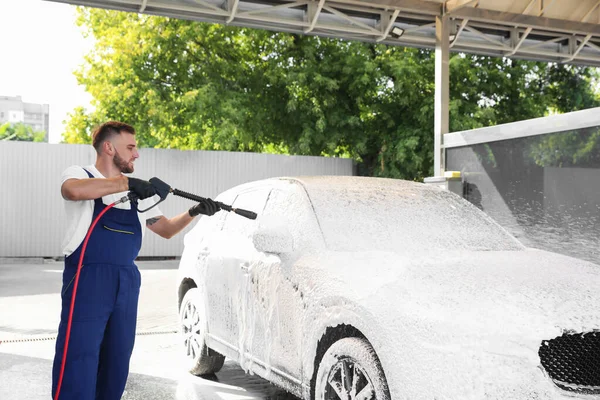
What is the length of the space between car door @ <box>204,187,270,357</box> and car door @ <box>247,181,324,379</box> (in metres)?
0.22

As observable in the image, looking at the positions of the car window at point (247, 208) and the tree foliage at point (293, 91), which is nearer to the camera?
the car window at point (247, 208)

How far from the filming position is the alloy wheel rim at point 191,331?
5833 mm

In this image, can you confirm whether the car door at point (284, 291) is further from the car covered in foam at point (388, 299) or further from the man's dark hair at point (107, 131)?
the man's dark hair at point (107, 131)

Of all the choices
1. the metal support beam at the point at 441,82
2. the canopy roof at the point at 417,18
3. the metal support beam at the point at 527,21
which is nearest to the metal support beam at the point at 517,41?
the canopy roof at the point at 417,18

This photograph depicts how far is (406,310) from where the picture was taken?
3.26 metres

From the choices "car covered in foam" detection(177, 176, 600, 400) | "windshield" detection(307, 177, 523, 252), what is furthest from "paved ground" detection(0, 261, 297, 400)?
"windshield" detection(307, 177, 523, 252)

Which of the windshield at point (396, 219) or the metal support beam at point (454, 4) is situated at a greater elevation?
the metal support beam at point (454, 4)

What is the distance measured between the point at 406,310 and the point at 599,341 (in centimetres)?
88

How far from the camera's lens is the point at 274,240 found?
4195mm

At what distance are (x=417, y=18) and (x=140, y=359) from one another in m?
7.49

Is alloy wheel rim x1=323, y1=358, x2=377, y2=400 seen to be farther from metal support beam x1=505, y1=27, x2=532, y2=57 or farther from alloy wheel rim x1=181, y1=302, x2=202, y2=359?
metal support beam x1=505, y1=27, x2=532, y2=57

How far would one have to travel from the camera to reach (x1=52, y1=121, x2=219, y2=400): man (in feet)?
11.4

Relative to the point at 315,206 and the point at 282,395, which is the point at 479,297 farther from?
the point at 282,395

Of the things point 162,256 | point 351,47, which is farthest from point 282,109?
point 162,256
